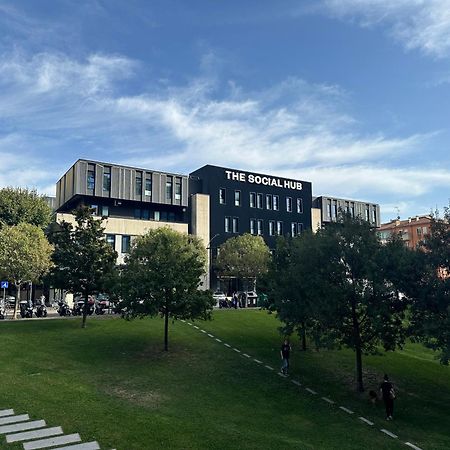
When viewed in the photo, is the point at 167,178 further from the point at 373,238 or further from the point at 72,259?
the point at 373,238

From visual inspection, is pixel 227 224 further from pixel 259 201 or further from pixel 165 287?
pixel 165 287

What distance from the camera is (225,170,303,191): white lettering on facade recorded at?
247ft

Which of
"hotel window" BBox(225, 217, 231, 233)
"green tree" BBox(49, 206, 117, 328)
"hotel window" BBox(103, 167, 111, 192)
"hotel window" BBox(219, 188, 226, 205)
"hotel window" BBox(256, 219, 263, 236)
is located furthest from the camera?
"hotel window" BBox(256, 219, 263, 236)

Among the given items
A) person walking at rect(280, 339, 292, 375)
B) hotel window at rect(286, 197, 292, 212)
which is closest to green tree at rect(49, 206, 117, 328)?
person walking at rect(280, 339, 292, 375)

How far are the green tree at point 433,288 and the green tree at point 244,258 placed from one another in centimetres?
4019

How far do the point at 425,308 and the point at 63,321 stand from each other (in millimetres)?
24714

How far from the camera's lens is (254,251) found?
6059 centimetres

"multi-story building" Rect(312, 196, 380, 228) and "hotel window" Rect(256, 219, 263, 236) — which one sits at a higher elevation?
"multi-story building" Rect(312, 196, 380, 228)

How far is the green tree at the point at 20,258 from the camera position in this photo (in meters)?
35.7

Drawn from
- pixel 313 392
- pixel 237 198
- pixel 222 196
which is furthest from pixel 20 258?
pixel 237 198

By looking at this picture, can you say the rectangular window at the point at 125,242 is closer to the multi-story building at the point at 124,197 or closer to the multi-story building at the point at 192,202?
the multi-story building at the point at 124,197

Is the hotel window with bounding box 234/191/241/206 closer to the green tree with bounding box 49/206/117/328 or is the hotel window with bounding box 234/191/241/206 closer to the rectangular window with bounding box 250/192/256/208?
the rectangular window with bounding box 250/192/256/208

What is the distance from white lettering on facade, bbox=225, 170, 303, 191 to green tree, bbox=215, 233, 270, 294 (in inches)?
603

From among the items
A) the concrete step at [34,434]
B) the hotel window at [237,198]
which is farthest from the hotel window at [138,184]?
the concrete step at [34,434]
